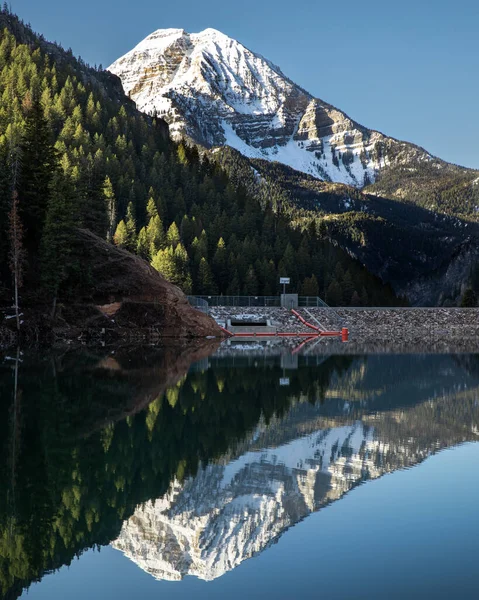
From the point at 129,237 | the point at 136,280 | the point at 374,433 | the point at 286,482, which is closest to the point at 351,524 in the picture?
the point at 286,482

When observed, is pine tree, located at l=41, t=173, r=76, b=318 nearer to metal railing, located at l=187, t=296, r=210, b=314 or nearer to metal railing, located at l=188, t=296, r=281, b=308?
metal railing, located at l=187, t=296, r=210, b=314

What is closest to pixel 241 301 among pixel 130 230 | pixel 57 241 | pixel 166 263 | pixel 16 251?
pixel 166 263

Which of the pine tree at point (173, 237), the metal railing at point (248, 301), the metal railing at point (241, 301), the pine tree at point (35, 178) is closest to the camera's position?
the pine tree at point (35, 178)

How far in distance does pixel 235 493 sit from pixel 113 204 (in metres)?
92.2

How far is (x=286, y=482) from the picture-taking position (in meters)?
14.8

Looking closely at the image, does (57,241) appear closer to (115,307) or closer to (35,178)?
(115,307)

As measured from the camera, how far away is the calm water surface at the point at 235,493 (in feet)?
32.9

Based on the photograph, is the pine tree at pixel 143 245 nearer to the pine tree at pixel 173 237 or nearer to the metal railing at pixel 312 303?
the pine tree at pixel 173 237

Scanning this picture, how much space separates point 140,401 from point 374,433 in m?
8.88

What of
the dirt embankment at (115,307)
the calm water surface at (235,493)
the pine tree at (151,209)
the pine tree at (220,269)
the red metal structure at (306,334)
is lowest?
the calm water surface at (235,493)

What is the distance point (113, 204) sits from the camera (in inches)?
4045

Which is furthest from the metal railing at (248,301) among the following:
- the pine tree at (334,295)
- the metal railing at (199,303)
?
the pine tree at (334,295)

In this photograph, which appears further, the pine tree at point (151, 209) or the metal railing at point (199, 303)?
the pine tree at point (151, 209)

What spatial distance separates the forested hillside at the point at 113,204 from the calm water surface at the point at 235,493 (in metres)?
32.6
